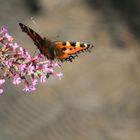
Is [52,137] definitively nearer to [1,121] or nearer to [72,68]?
[1,121]

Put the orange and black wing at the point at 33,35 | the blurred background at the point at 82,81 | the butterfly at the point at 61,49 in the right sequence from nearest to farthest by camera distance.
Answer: the orange and black wing at the point at 33,35
the butterfly at the point at 61,49
the blurred background at the point at 82,81

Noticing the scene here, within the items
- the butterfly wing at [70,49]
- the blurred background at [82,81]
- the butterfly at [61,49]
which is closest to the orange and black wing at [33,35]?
the butterfly at [61,49]

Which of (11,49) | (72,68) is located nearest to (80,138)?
(72,68)

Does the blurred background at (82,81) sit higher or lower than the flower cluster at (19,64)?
higher

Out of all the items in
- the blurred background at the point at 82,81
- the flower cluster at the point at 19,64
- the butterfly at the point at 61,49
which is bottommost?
the flower cluster at the point at 19,64

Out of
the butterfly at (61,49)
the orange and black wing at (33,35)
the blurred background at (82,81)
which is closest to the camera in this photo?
the orange and black wing at (33,35)

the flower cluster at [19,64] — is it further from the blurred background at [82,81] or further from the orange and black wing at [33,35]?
the blurred background at [82,81]
